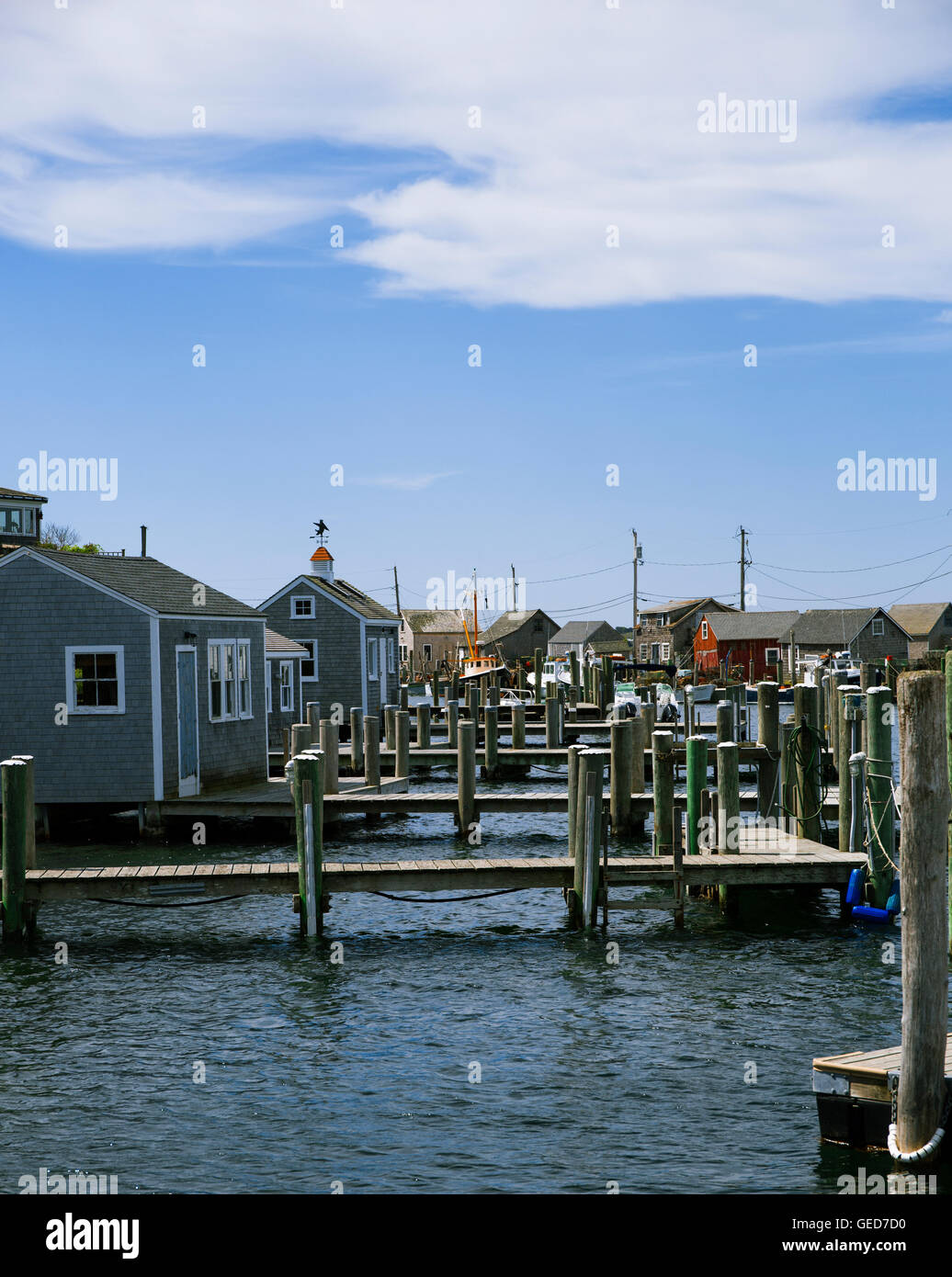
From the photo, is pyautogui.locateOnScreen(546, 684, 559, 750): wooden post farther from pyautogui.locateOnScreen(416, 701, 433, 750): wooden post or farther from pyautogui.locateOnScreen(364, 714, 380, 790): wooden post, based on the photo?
pyautogui.locateOnScreen(364, 714, 380, 790): wooden post

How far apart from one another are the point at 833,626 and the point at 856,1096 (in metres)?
92.9

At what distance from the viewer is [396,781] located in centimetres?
2762

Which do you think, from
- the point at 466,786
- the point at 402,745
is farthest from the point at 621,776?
the point at 402,745

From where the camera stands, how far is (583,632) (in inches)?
5197

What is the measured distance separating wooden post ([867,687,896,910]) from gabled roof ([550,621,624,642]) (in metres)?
114

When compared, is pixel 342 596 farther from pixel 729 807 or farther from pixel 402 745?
pixel 729 807

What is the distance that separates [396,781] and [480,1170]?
18213 millimetres

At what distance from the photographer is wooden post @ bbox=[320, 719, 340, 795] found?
2506 centimetres

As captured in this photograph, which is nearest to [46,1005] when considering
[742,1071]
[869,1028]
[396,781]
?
[742,1071]

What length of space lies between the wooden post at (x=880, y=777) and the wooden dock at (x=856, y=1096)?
21.3ft

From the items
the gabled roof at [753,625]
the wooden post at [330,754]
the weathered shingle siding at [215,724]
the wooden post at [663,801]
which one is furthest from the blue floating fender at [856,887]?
the gabled roof at [753,625]

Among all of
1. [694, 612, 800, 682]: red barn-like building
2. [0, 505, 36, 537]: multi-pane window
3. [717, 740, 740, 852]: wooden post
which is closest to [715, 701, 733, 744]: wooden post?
[717, 740, 740, 852]: wooden post

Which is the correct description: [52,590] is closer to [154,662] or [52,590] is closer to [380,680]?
[154,662]

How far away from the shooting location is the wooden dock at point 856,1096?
934 cm
